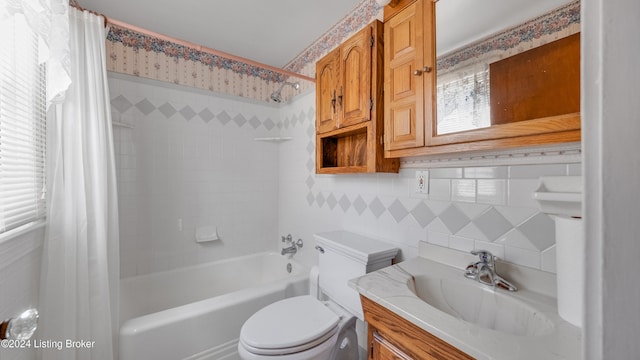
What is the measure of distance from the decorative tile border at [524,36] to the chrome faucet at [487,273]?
2.50ft

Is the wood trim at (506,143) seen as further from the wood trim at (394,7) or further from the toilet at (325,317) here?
the wood trim at (394,7)

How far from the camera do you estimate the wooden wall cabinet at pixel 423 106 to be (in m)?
0.74

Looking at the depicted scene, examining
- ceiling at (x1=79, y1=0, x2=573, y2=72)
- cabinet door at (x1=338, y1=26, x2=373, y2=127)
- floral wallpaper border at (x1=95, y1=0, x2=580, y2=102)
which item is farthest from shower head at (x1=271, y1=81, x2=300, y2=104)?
cabinet door at (x1=338, y1=26, x2=373, y2=127)

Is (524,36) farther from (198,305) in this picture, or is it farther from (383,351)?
(198,305)

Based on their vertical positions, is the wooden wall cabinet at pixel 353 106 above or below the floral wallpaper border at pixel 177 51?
below

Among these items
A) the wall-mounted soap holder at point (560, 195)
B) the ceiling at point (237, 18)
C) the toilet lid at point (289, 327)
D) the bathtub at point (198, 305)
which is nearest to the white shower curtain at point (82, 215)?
the bathtub at point (198, 305)

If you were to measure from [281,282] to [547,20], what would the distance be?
190cm

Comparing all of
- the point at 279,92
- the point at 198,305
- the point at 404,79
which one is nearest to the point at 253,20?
the point at 279,92

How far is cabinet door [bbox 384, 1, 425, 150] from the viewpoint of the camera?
1.08 metres

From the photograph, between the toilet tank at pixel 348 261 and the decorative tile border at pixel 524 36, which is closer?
the decorative tile border at pixel 524 36

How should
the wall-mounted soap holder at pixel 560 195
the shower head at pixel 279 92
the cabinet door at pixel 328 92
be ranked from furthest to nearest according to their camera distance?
the shower head at pixel 279 92 < the cabinet door at pixel 328 92 < the wall-mounted soap holder at pixel 560 195

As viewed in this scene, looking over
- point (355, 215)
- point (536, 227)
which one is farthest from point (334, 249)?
point (536, 227)

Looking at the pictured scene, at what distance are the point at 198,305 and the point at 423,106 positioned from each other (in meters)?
1.65

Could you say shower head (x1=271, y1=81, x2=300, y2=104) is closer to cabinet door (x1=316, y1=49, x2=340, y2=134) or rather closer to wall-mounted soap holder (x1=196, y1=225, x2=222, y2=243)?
cabinet door (x1=316, y1=49, x2=340, y2=134)
